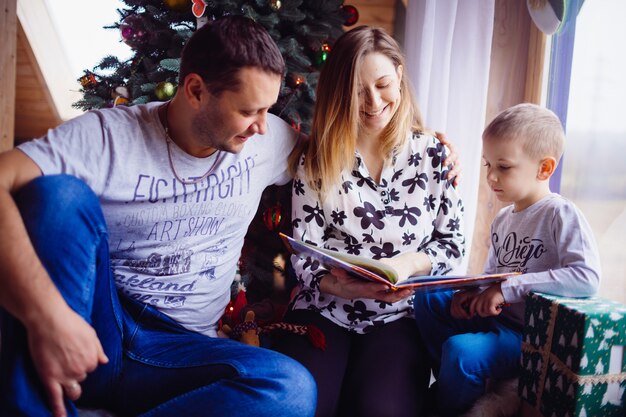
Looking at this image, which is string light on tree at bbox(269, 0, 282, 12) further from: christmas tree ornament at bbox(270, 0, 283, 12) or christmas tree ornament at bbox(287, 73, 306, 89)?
christmas tree ornament at bbox(287, 73, 306, 89)

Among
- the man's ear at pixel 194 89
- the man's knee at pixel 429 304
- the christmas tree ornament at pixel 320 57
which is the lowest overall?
the man's knee at pixel 429 304

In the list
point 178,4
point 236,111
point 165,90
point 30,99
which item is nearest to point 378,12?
point 178,4

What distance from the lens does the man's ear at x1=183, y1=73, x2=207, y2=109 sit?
4.23ft

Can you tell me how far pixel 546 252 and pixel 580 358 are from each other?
13.6 inches

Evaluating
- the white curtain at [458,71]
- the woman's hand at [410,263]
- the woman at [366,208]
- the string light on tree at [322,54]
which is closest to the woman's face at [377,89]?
the woman at [366,208]

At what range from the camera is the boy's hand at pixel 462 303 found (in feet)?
4.67

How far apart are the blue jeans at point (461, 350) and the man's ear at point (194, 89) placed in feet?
2.59

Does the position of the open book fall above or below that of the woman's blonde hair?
below

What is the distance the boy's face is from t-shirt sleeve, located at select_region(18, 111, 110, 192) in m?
1.01

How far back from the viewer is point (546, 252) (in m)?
1.40

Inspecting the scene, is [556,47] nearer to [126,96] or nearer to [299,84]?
[299,84]

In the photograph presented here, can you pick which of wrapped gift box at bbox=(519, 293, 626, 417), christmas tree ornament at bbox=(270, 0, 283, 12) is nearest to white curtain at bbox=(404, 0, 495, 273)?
christmas tree ornament at bbox=(270, 0, 283, 12)

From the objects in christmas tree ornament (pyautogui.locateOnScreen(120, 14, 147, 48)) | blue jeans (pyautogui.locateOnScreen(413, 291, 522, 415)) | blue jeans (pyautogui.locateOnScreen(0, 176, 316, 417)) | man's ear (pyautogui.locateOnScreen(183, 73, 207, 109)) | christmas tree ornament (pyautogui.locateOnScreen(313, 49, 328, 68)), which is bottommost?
blue jeans (pyautogui.locateOnScreen(413, 291, 522, 415))

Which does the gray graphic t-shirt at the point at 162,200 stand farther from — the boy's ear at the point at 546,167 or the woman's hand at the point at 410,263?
the boy's ear at the point at 546,167
